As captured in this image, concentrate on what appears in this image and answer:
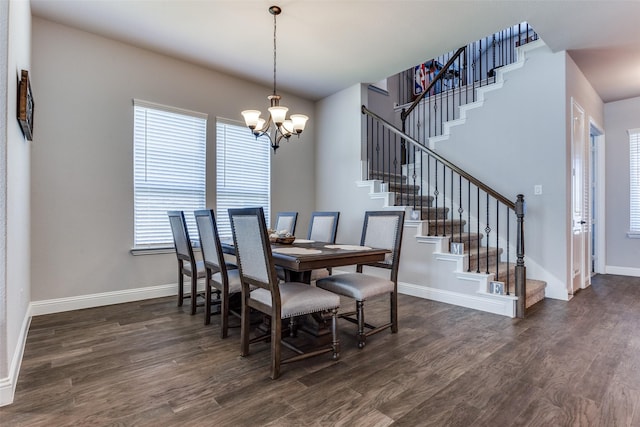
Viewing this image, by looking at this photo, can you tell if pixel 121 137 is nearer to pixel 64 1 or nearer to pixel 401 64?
pixel 64 1

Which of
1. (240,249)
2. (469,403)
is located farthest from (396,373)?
(240,249)

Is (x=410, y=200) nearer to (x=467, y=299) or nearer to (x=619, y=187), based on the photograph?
(x=467, y=299)

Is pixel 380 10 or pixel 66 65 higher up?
pixel 380 10

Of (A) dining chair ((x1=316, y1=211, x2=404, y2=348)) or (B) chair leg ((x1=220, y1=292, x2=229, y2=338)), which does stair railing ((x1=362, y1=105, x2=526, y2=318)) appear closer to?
(A) dining chair ((x1=316, y1=211, x2=404, y2=348))

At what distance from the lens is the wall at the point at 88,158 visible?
3.32 metres

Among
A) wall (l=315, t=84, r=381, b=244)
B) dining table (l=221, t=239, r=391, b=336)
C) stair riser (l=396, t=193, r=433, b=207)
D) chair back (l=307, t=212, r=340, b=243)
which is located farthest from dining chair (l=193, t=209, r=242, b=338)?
stair riser (l=396, t=193, r=433, b=207)

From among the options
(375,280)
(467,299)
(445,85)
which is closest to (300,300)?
(375,280)

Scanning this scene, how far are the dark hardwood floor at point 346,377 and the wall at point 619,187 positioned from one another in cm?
298

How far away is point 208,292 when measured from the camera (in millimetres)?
3010

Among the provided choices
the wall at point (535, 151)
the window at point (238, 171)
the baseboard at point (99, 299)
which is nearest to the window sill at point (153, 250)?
the baseboard at point (99, 299)

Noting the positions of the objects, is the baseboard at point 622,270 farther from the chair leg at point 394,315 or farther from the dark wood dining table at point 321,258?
the dark wood dining table at point 321,258

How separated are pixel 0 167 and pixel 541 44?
16.5 ft

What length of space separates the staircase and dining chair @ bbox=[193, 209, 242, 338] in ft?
7.47

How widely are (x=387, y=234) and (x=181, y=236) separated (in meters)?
2.04
